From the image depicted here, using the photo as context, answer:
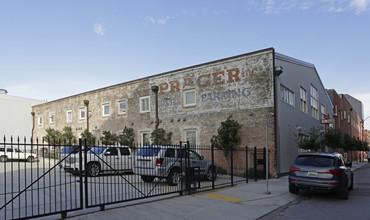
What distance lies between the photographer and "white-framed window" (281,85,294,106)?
19.3 m

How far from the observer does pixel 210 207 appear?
9.14 m

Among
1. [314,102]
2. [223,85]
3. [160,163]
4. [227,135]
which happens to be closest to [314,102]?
[314,102]

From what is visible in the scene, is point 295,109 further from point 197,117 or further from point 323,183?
point 323,183

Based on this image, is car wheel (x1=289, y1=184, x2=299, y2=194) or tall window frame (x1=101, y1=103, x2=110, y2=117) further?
tall window frame (x1=101, y1=103, x2=110, y2=117)

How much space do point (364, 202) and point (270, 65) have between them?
30.2 feet

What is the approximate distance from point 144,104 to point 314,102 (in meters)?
15.3

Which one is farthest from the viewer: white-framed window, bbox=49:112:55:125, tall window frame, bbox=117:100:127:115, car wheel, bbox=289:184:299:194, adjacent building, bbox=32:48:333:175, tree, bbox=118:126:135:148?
white-framed window, bbox=49:112:55:125

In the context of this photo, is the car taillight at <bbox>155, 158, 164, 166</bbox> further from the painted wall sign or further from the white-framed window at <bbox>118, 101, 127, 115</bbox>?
the white-framed window at <bbox>118, 101, 127, 115</bbox>

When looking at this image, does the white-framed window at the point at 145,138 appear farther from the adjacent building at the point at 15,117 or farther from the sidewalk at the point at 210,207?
the adjacent building at the point at 15,117

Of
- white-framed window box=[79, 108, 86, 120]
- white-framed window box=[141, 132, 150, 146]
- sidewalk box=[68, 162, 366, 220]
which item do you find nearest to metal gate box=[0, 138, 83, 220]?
sidewalk box=[68, 162, 366, 220]

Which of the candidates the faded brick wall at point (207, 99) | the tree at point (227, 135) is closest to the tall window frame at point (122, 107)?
the faded brick wall at point (207, 99)

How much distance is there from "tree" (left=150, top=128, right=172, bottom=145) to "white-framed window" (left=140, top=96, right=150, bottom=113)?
2.31 metres

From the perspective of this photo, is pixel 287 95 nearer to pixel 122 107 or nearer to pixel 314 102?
pixel 314 102

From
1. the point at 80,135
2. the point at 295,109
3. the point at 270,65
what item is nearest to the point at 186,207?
the point at 270,65
